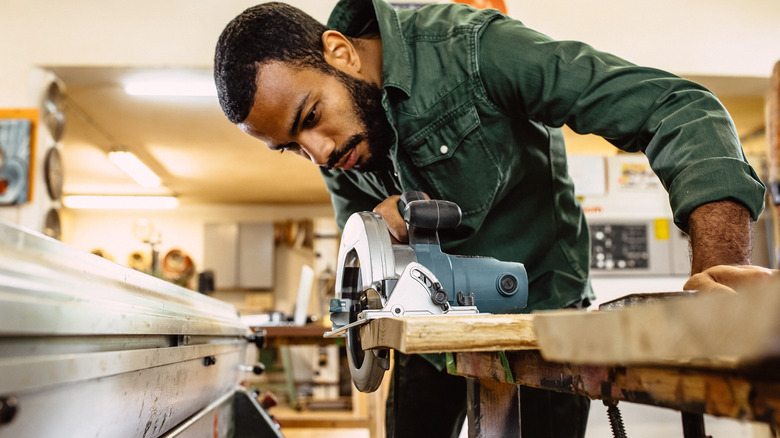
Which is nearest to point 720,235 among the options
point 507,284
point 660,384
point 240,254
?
point 507,284

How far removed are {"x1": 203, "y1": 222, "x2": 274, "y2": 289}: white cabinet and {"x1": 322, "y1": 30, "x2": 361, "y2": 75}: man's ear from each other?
305 inches

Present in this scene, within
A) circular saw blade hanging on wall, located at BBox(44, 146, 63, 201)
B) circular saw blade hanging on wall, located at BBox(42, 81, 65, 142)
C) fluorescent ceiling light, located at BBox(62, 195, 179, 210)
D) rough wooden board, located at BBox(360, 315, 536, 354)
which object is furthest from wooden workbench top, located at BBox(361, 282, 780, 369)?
fluorescent ceiling light, located at BBox(62, 195, 179, 210)

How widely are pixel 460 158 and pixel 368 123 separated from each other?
198 mm

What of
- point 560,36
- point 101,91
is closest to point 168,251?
point 101,91

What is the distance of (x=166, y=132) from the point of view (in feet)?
18.5

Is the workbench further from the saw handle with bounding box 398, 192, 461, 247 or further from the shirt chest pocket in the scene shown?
the shirt chest pocket

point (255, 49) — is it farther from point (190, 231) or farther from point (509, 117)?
point (190, 231)

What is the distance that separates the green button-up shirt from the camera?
97 centimetres

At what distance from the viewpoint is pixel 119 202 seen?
8.64 meters

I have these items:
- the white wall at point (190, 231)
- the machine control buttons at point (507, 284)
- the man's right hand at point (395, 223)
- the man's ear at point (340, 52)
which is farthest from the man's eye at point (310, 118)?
the white wall at point (190, 231)

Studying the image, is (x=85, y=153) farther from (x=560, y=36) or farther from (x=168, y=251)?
(x=560, y=36)

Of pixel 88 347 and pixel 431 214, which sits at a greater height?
pixel 431 214

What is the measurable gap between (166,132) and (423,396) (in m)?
4.91

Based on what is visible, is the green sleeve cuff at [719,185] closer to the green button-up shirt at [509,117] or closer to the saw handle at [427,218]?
the green button-up shirt at [509,117]
